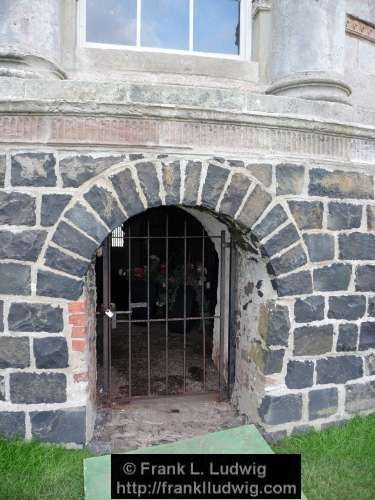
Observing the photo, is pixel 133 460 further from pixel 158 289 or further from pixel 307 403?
pixel 158 289

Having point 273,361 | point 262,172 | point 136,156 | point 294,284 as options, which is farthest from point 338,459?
point 136,156

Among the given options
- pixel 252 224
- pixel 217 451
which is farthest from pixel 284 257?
pixel 217 451

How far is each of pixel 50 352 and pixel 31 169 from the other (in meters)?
1.27

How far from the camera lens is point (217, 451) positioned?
3.00 m

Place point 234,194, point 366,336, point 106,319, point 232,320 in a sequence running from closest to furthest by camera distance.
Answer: point 234,194 < point 366,336 < point 106,319 < point 232,320

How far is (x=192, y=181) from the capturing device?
3.11 metres

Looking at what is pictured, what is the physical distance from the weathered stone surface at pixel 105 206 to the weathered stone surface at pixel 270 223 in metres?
1.00

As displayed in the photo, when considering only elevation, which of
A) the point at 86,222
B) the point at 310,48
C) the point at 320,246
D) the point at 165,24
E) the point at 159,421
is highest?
the point at 165,24

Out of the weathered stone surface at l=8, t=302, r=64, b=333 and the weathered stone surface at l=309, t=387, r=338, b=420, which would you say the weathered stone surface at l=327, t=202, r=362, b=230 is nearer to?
the weathered stone surface at l=309, t=387, r=338, b=420

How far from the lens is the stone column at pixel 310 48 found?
343 cm

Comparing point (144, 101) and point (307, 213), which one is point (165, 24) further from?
point (307, 213)

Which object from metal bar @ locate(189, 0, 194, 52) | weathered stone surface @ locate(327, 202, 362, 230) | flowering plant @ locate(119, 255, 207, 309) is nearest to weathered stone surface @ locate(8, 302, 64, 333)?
weathered stone surface @ locate(327, 202, 362, 230)

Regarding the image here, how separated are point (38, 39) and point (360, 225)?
2.83 metres

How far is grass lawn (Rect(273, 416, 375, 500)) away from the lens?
9.16 feet
